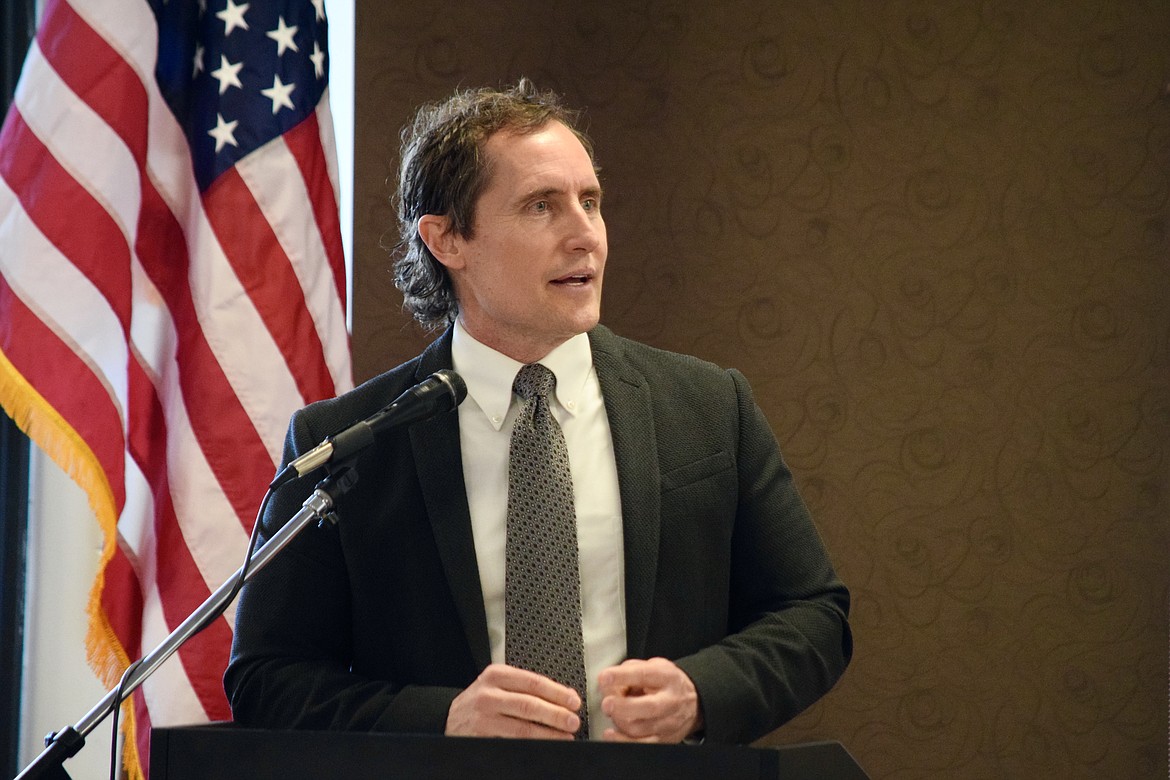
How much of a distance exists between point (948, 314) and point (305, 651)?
5.88ft

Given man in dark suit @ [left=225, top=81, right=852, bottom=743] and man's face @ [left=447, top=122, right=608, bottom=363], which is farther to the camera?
man's face @ [left=447, top=122, right=608, bottom=363]

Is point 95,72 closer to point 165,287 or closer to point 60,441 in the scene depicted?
point 165,287

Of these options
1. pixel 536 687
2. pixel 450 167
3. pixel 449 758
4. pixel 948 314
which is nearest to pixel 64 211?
pixel 450 167

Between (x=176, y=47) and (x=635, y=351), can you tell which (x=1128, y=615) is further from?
(x=176, y=47)

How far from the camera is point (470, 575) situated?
1.70m

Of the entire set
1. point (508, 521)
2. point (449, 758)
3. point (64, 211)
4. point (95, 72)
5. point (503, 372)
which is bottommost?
point (449, 758)

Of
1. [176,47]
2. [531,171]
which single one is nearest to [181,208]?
[176,47]

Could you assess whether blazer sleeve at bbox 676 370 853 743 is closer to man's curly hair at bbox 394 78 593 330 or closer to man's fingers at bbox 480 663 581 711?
man's fingers at bbox 480 663 581 711

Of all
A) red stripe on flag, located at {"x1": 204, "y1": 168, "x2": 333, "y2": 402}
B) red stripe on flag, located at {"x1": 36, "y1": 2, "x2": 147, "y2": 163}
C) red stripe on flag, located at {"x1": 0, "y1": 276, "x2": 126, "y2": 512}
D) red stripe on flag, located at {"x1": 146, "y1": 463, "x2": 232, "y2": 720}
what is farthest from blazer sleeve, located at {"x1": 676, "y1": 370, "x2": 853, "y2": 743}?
red stripe on flag, located at {"x1": 36, "y1": 2, "x2": 147, "y2": 163}

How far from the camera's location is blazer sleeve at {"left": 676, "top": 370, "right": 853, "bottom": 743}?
158cm

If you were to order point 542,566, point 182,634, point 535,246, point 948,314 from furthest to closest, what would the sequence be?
1. point 948,314
2. point 535,246
3. point 542,566
4. point 182,634

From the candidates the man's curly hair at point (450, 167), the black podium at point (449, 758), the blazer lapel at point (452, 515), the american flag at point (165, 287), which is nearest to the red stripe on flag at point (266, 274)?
the american flag at point (165, 287)

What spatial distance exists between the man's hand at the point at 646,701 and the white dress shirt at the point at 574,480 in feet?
0.61

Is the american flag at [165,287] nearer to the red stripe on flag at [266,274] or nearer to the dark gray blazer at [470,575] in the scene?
the red stripe on flag at [266,274]
